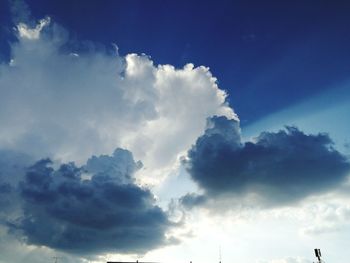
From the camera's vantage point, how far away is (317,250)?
3883 inches

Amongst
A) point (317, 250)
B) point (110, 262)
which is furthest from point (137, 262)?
point (317, 250)

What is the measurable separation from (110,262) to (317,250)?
55.9m

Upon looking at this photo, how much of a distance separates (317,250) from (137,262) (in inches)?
1894

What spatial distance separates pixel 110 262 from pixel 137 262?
26.3ft

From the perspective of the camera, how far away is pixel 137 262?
402 ft

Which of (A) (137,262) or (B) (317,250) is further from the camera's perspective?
(A) (137,262)

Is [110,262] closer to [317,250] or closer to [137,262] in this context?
[137,262]

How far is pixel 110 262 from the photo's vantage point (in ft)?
410

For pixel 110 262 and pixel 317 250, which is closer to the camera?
pixel 317 250
